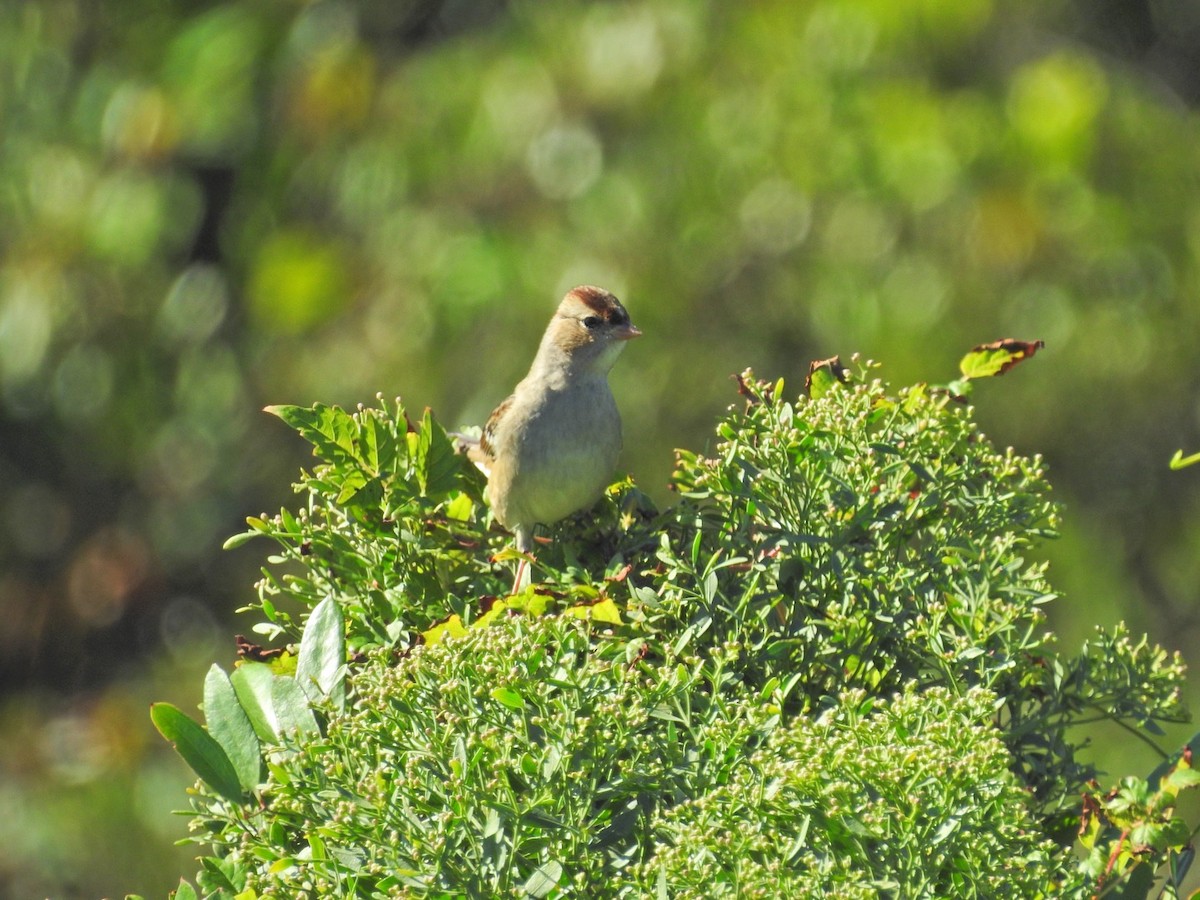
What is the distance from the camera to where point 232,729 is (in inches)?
64.6

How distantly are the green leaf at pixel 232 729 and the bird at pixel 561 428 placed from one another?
0.66 meters

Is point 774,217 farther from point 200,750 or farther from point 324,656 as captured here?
point 200,750

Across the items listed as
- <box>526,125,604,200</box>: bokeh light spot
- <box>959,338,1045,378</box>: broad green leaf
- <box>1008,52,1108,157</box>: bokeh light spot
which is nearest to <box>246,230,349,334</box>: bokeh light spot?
<box>526,125,604,200</box>: bokeh light spot

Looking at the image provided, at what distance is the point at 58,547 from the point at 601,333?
541cm

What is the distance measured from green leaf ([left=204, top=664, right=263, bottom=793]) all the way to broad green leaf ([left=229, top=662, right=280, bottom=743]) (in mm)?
13

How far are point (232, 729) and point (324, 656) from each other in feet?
0.41

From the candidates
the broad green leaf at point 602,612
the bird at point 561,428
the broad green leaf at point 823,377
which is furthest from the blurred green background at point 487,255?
the broad green leaf at point 602,612

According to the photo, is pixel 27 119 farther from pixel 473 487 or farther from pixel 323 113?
pixel 473 487

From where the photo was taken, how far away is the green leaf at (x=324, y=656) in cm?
163

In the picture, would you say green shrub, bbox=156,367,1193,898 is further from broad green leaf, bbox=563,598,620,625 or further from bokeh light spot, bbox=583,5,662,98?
bokeh light spot, bbox=583,5,662,98

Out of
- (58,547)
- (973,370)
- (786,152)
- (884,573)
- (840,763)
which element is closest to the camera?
(840,763)

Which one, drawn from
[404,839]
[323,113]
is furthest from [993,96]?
[404,839]

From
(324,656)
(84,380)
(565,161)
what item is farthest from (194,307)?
(324,656)

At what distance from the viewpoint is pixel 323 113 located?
24.8ft
